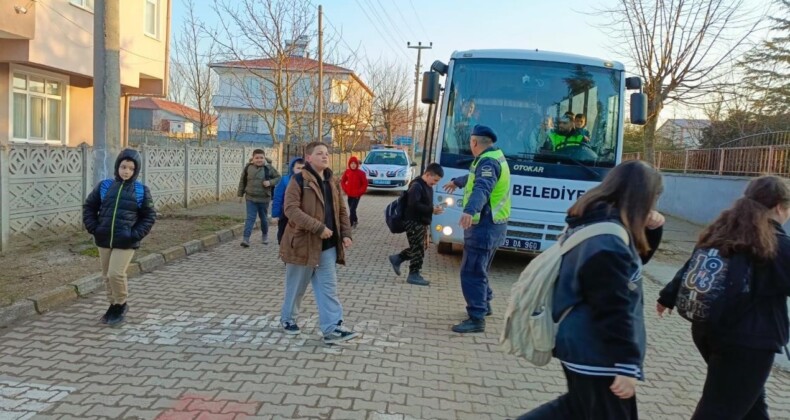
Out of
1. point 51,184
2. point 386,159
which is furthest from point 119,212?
point 386,159

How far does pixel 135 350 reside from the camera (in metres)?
4.71

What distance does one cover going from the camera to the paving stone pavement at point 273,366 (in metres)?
3.78

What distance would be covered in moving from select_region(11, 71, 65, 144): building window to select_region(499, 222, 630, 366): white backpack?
1438cm

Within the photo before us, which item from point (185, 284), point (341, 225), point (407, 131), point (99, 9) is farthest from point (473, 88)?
point (407, 131)

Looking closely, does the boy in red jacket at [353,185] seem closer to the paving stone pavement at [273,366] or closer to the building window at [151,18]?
the paving stone pavement at [273,366]

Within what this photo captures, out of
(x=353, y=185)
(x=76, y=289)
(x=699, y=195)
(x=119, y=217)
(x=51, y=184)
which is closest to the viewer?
(x=119, y=217)

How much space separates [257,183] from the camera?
377 inches

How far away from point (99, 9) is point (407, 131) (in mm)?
57312

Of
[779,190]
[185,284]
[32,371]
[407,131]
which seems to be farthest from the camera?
[407,131]

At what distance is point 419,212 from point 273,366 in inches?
141

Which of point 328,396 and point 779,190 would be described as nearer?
point 779,190

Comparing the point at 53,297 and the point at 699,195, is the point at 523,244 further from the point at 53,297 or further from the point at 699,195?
the point at 699,195

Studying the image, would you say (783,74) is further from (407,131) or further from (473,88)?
(407,131)

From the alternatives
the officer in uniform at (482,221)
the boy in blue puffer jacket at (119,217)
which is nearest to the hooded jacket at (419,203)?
the officer in uniform at (482,221)
